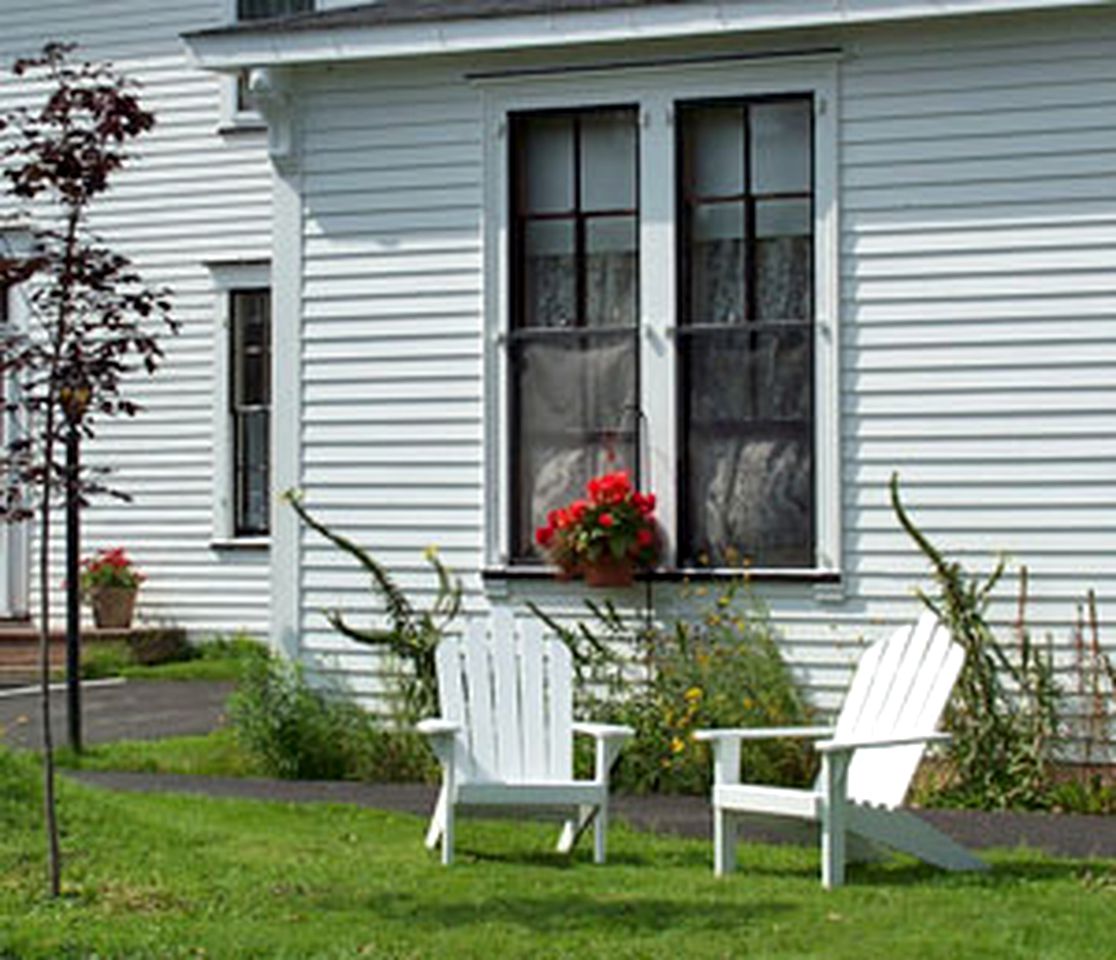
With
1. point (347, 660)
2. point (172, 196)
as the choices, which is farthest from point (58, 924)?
point (172, 196)

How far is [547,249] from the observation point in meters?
13.1

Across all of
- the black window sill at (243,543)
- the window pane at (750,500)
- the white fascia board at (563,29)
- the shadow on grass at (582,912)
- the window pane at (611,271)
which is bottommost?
the shadow on grass at (582,912)

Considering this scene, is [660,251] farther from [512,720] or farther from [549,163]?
[512,720]

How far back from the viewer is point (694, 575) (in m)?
12.6

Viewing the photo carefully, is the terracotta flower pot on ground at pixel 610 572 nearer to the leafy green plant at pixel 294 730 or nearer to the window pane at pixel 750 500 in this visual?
the window pane at pixel 750 500

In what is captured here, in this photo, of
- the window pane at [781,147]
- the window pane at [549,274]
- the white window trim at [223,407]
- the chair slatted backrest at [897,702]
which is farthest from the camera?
the white window trim at [223,407]

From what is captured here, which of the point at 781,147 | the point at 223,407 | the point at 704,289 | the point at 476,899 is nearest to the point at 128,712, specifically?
the point at 223,407

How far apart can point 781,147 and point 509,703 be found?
3839mm

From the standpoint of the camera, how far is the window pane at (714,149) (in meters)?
12.7

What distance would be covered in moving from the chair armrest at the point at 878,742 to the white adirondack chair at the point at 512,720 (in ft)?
3.48

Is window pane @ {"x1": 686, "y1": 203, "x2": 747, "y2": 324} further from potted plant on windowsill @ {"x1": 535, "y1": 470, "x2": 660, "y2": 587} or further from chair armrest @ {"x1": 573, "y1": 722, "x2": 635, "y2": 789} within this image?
chair armrest @ {"x1": 573, "y1": 722, "x2": 635, "y2": 789}

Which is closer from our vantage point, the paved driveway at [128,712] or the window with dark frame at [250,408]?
the paved driveway at [128,712]

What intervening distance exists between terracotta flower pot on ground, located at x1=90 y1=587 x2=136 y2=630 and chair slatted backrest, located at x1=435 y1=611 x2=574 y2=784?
991 cm

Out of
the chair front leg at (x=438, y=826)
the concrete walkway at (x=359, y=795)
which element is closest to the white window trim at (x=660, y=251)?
the concrete walkway at (x=359, y=795)
